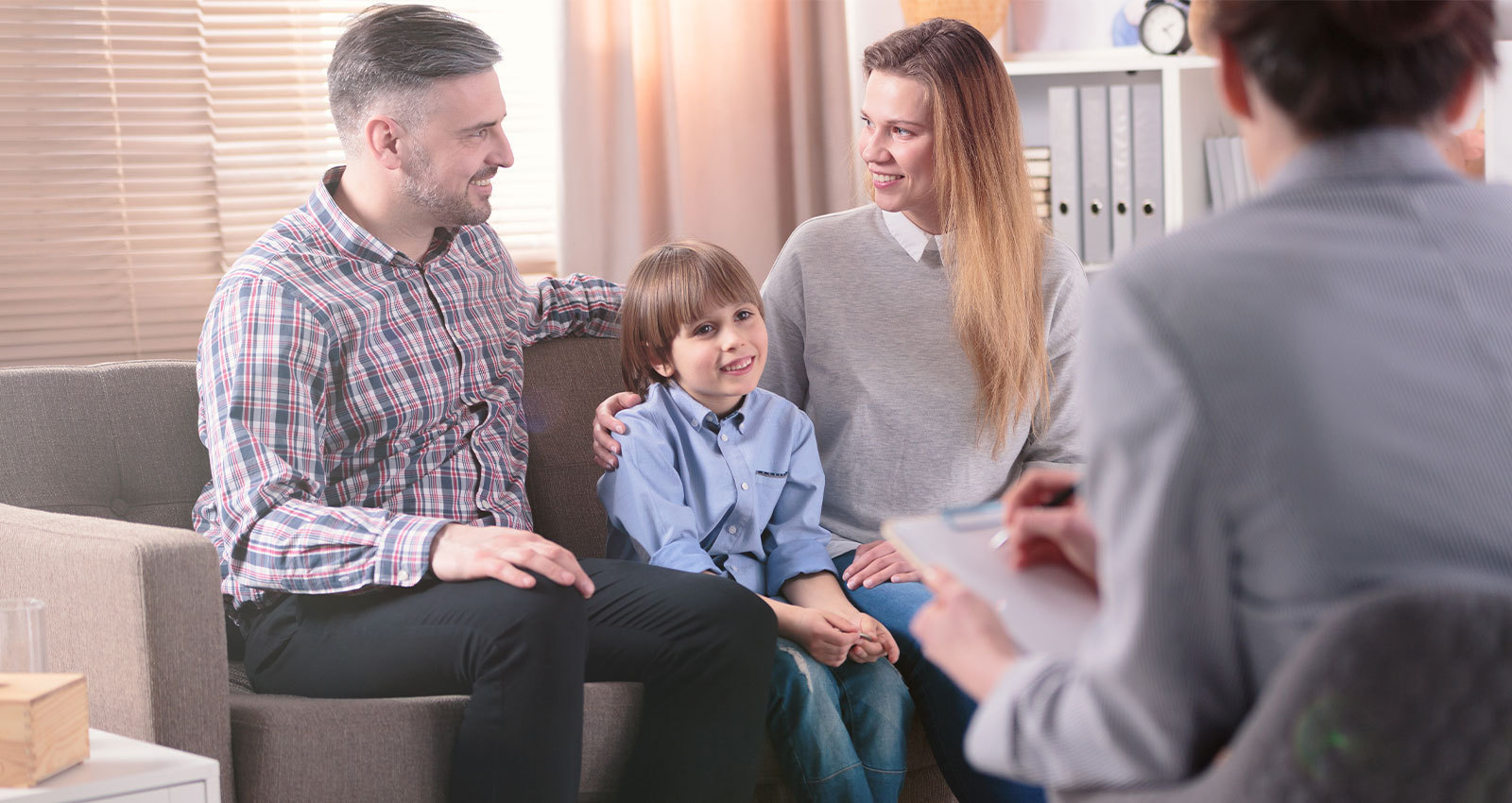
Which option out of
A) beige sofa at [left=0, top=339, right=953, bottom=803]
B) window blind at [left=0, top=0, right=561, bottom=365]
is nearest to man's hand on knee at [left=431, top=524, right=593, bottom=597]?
beige sofa at [left=0, top=339, right=953, bottom=803]

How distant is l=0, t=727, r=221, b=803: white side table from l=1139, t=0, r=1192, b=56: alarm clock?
2.35 metres

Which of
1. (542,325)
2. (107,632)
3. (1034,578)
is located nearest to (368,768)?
(107,632)

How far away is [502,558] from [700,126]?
1714 mm

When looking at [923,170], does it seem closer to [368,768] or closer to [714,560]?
[714,560]

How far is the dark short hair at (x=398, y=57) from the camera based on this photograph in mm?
1823

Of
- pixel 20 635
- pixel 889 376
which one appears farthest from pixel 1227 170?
pixel 20 635

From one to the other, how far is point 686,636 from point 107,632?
0.64m

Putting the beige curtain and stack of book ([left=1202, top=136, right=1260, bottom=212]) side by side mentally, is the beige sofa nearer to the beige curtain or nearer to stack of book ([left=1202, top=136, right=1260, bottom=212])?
the beige curtain

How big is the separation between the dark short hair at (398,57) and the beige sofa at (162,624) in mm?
484

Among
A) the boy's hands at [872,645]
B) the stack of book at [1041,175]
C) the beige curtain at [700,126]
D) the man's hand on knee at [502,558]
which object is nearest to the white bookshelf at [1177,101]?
the stack of book at [1041,175]

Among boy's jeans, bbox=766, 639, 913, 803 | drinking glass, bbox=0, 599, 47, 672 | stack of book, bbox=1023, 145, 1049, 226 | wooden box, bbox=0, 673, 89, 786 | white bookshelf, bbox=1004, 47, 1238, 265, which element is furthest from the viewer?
stack of book, bbox=1023, 145, 1049, 226

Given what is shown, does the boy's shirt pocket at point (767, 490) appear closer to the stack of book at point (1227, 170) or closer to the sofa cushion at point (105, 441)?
the sofa cushion at point (105, 441)

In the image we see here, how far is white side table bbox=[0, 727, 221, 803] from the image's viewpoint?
122cm

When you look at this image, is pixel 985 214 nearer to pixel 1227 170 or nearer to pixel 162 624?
pixel 1227 170
